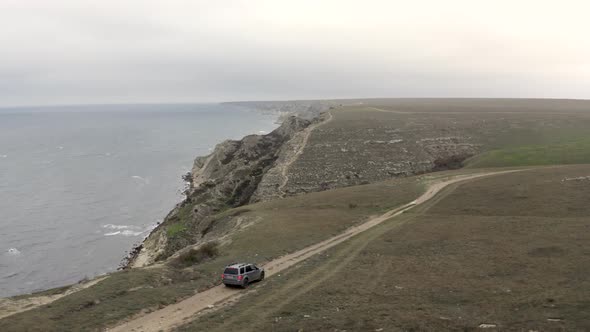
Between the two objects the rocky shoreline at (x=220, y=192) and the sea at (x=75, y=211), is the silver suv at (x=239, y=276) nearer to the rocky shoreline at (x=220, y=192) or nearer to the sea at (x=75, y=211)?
the sea at (x=75, y=211)

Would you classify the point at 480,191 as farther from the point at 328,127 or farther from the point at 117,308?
the point at 328,127

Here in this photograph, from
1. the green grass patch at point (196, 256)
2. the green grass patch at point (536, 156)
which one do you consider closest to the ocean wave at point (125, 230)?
the green grass patch at point (196, 256)

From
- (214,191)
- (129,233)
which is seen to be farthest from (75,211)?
(214,191)

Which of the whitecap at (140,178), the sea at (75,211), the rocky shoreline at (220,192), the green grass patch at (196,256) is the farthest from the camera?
the whitecap at (140,178)

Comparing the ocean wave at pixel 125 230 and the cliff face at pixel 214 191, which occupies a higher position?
the cliff face at pixel 214 191

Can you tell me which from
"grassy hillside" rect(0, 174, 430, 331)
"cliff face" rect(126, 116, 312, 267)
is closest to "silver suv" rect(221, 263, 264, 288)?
"grassy hillside" rect(0, 174, 430, 331)
